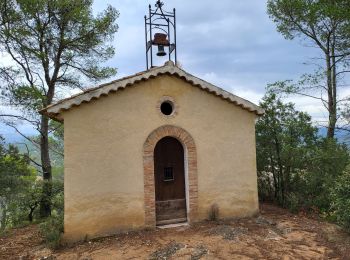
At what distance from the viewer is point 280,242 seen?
7824mm

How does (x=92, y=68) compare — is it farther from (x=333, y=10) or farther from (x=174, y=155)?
(x=333, y=10)

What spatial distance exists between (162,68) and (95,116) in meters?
2.34

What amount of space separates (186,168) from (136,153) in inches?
64.9

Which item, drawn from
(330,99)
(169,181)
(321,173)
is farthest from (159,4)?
(330,99)

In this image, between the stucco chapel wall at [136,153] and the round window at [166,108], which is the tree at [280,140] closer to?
the stucco chapel wall at [136,153]

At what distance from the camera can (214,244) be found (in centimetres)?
754

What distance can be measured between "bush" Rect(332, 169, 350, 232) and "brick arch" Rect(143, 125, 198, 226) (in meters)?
3.91

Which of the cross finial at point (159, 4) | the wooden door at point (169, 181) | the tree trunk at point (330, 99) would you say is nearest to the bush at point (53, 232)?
the wooden door at point (169, 181)

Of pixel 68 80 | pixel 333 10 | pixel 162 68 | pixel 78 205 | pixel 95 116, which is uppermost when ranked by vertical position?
pixel 333 10

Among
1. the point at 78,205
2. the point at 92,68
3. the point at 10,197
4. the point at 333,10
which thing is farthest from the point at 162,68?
the point at 10,197

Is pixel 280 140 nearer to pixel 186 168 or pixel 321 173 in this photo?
pixel 321 173

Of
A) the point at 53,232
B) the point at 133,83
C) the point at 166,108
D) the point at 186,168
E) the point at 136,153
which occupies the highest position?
the point at 133,83

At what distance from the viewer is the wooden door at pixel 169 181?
9.39 metres

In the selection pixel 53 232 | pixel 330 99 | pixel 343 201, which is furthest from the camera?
pixel 330 99
